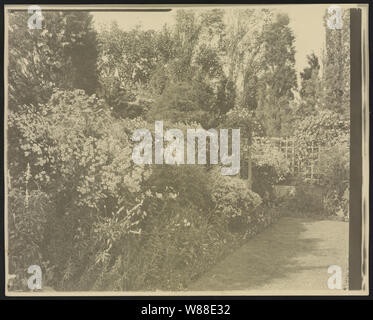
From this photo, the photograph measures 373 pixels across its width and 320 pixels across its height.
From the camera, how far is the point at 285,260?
357 cm

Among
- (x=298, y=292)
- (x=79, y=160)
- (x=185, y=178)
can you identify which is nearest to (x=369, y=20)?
(x=185, y=178)

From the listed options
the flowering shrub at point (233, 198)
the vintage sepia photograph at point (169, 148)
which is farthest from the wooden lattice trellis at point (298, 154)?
the flowering shrub at point (233, 198)

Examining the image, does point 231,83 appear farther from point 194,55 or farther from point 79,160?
point 79,160

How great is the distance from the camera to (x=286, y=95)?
3.62 meters

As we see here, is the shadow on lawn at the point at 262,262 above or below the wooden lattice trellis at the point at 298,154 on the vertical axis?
below

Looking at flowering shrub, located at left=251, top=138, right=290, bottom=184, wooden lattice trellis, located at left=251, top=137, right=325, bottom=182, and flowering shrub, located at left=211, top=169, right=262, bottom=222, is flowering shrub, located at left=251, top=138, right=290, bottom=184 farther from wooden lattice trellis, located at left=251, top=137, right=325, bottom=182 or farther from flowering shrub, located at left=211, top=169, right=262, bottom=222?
flowering shrub, located at left=211, top=169, right=262, bottom=222

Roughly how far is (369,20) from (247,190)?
1.71 metres

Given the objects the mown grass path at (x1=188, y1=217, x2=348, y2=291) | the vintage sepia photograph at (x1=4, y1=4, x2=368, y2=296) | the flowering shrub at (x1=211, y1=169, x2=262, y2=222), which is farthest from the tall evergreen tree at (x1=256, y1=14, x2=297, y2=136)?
the mown grass path at (x1=188, y1=217, x2=348, y2=291)

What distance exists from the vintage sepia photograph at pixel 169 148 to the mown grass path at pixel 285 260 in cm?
1

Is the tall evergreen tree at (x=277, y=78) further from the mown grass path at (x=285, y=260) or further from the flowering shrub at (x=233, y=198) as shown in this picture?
the mown grass path at (x=285, y=260)

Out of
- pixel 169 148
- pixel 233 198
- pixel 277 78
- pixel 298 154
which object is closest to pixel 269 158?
pixel 298 154

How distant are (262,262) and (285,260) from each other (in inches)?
7.4

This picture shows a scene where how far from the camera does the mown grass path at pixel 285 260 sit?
11.7 ft

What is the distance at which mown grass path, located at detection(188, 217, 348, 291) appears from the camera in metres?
3.55
